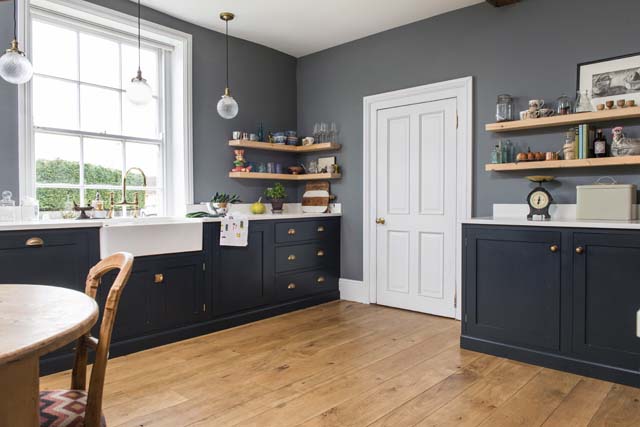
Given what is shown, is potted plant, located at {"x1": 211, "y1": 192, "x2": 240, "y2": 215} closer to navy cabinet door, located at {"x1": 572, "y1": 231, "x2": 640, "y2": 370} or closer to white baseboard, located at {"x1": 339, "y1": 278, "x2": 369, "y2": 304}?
white baseboard, located at {"x1": 339, "y1": 278, "x2": 369, "y2": 304}

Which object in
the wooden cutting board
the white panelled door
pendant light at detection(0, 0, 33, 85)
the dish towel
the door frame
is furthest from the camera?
the wooden cutting board

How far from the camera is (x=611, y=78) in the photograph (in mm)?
3209

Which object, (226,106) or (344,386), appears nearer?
(344,386)

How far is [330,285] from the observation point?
480 centimetres

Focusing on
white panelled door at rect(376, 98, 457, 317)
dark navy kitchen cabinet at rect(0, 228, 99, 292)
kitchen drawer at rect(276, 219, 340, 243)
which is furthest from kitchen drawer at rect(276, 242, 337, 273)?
dark navy kitchen cabinet at rect(0, 228, 99, 292)

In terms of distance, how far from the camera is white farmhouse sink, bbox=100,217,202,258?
9.91 ft

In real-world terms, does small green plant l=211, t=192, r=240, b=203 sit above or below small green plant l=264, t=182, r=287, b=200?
below

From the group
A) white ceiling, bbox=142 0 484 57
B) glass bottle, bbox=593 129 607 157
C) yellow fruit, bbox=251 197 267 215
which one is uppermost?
white ceiling, bbox=142 0 484 57

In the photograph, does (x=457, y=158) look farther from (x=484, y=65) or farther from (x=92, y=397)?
(x=92, y=397)

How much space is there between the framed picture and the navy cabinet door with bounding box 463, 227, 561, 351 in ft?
3.79

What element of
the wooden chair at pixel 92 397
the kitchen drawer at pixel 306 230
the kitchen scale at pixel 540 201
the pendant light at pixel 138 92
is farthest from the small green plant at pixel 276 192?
the wooden chair at pixel 92 397

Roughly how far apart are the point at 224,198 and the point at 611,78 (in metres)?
3.15

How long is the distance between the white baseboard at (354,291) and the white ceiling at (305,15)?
2522 mm

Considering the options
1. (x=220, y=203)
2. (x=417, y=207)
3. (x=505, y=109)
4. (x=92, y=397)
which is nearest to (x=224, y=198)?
(x=220, y=203)
